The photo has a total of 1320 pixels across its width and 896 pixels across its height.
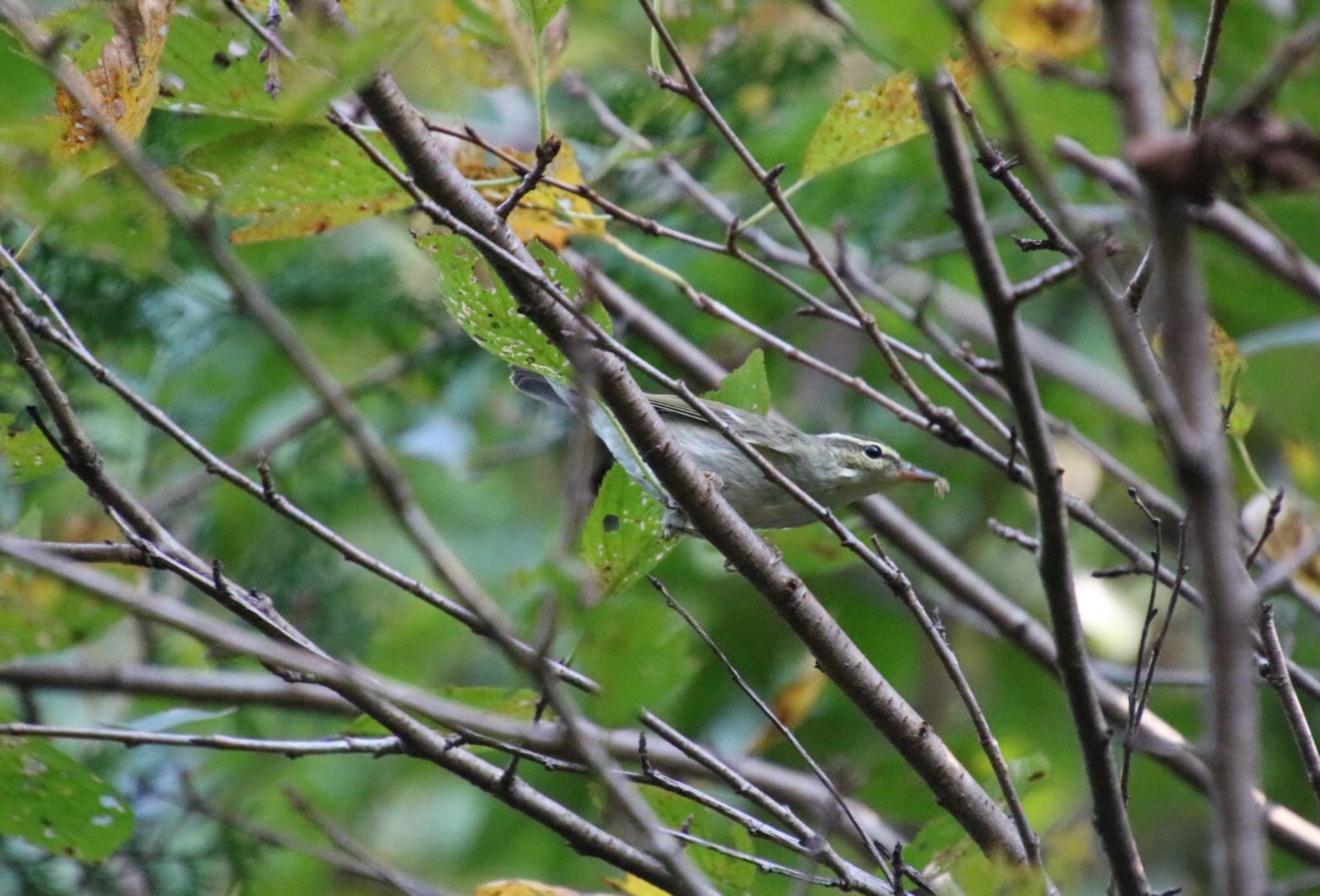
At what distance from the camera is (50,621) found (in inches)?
64.4

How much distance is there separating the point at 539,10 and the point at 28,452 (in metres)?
1.13

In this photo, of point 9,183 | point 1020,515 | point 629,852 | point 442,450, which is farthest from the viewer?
point 1020,515

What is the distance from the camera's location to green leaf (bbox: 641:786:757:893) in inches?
88.7

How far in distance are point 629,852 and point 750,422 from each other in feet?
7.43

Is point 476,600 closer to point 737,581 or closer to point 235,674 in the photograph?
point 235,674

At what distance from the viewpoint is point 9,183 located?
147 centimetres

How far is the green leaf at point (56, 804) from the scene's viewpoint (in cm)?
217

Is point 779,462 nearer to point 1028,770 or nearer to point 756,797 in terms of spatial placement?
point 1028,770

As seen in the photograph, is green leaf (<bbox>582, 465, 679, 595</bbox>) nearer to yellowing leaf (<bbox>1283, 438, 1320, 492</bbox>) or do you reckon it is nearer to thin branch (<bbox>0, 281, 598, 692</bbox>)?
thin branch (<bbox>0, 281, 598, 692</bbox>)

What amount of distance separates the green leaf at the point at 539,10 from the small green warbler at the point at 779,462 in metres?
1.59

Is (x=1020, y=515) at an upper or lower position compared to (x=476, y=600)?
upper

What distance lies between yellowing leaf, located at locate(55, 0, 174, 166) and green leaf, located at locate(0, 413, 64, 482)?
18.5 inches

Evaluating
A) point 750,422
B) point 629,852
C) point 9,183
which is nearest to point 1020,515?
point 750,422

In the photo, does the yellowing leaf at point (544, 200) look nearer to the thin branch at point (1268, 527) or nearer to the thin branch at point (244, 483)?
the thin branch at point (244, 483)
